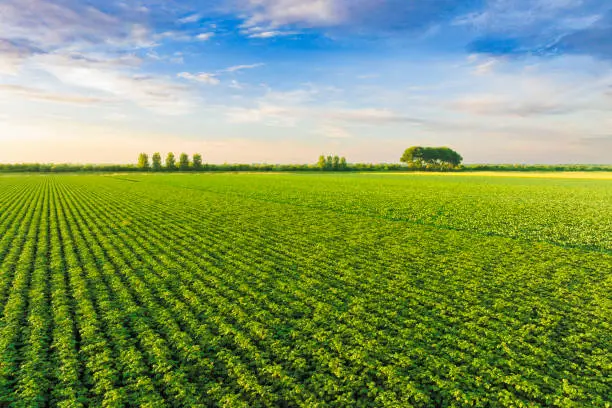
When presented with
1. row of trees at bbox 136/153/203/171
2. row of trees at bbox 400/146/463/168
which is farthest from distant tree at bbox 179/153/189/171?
row of trees at bbox 400/146/463/168

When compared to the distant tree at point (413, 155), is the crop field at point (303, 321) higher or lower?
lower

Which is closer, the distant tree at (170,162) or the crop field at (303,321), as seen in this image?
the crop field at (303,321)

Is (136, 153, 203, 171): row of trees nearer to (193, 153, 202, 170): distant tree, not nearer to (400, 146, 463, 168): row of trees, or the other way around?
(193, 153, 202, 170): distant tree

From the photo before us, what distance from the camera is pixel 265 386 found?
638cm

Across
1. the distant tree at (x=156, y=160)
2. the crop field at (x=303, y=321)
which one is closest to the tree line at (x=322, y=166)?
the distant tree at (x=156, y=160)

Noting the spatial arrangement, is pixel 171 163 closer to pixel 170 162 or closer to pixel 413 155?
pixel 170 162

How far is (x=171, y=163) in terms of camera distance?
490ft

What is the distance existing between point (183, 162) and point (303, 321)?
155 m

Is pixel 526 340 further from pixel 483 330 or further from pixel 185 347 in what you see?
pixel 185 347

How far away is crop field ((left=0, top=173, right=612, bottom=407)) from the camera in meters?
6.35

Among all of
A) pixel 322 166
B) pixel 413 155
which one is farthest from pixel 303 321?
pixel 413 155

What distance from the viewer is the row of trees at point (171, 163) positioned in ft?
474

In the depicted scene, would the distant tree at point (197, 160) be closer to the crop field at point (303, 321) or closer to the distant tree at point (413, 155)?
the distant tree at point (413, 155)

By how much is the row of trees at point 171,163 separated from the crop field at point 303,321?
Result: 131346 millimetres
